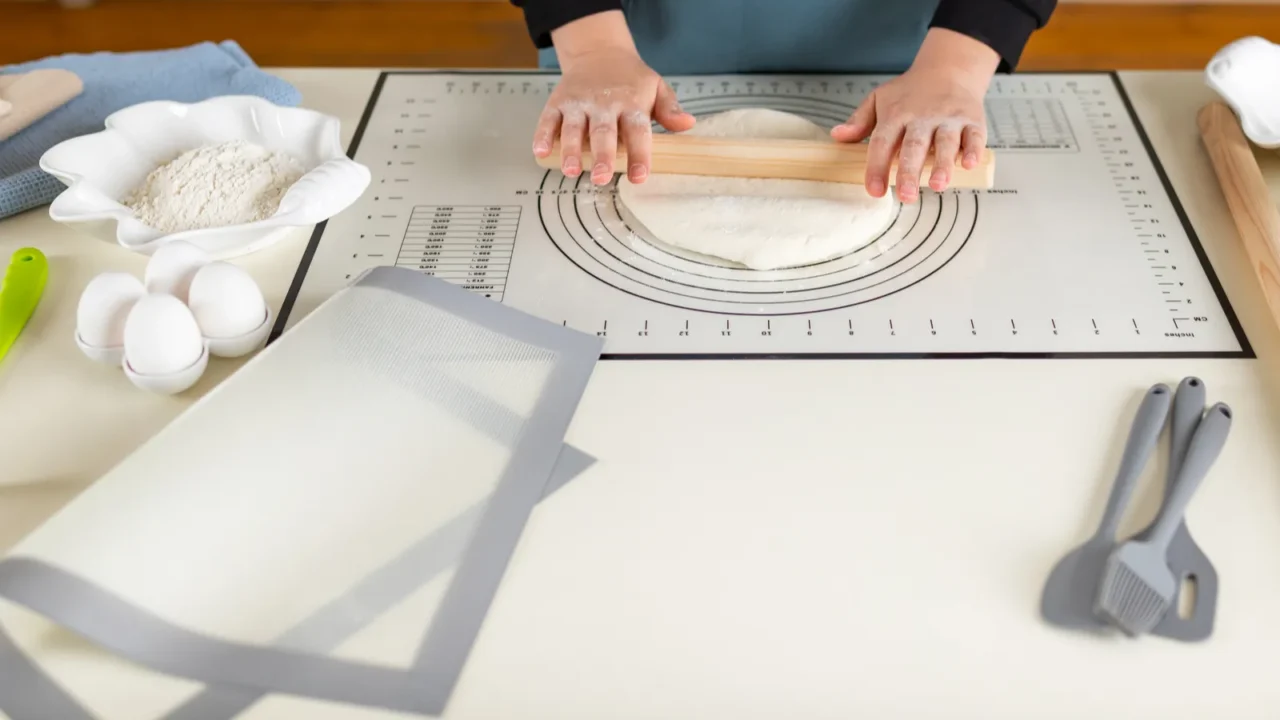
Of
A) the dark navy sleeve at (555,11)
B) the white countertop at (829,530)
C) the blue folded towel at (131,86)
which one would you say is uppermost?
the blue folded towel at (131,86)

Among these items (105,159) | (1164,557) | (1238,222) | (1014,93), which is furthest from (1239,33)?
(105,159)

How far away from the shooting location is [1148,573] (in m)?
0.49

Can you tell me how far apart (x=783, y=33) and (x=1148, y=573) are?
0.58m

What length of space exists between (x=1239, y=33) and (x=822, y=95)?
24.2 inches

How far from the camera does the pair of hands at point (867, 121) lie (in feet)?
2.29

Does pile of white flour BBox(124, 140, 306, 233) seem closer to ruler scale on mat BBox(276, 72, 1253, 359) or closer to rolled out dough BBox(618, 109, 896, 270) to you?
ruler scale on mat BBox(276, 72, 1253, 359)

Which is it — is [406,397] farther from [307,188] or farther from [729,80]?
[729,80]

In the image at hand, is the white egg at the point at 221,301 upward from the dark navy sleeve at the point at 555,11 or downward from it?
upward

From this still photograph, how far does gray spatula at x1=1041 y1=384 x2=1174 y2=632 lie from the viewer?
0.48 m

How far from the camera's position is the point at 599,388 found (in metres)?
0.61

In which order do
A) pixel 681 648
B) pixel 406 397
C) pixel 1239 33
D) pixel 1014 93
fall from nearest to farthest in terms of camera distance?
1. pixel 681 648
2. pixel 406 397
3. pixel 1014 93
4. pixel 1239 33

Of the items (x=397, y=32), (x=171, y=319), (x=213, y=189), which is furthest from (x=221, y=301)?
(x=397, y=32)

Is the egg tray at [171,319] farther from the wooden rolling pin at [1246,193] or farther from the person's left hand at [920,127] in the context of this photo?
the wooden rolling pin at [1246,193]

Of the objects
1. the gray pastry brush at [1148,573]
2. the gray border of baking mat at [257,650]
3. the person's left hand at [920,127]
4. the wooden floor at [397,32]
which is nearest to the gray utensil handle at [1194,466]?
the gray pastry brush at [1148,573]
